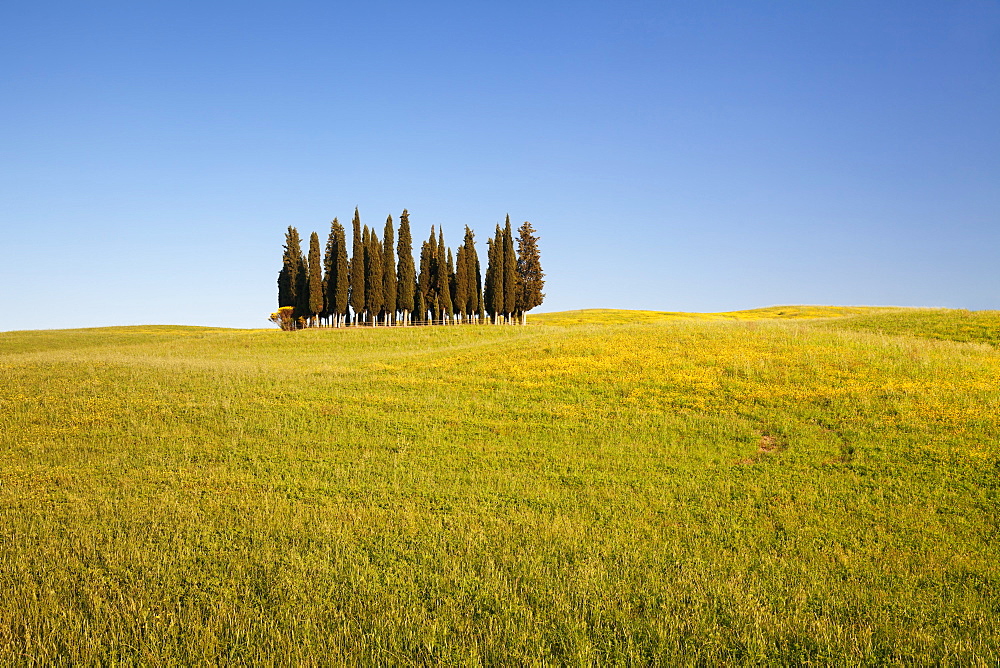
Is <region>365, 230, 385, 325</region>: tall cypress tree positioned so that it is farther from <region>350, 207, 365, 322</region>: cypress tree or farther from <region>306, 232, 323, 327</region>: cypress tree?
<region>306, 232, 323, 327</region>: cypress tree

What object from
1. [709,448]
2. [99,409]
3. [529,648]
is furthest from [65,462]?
[709,448]

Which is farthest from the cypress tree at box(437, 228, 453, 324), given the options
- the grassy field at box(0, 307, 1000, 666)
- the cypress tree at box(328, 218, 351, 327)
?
the grassy field at box(0, 307, 1000, 666)

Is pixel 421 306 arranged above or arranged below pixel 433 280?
below

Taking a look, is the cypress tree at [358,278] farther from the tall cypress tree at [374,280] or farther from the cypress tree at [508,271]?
the cypress tree at [508,271]

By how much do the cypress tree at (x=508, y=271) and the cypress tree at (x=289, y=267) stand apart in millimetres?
27244

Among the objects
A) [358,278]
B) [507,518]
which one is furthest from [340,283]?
[507,518]

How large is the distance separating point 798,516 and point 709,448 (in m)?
4.33

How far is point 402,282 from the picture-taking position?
213 ft

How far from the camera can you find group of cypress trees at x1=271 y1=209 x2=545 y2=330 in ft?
207

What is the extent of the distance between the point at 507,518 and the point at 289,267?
72367mm

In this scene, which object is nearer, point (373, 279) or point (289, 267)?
point (373, 279)

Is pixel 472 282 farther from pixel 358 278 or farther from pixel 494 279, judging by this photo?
pixel 358 278

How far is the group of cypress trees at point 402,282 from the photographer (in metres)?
63.1

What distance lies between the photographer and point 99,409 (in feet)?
58.0
